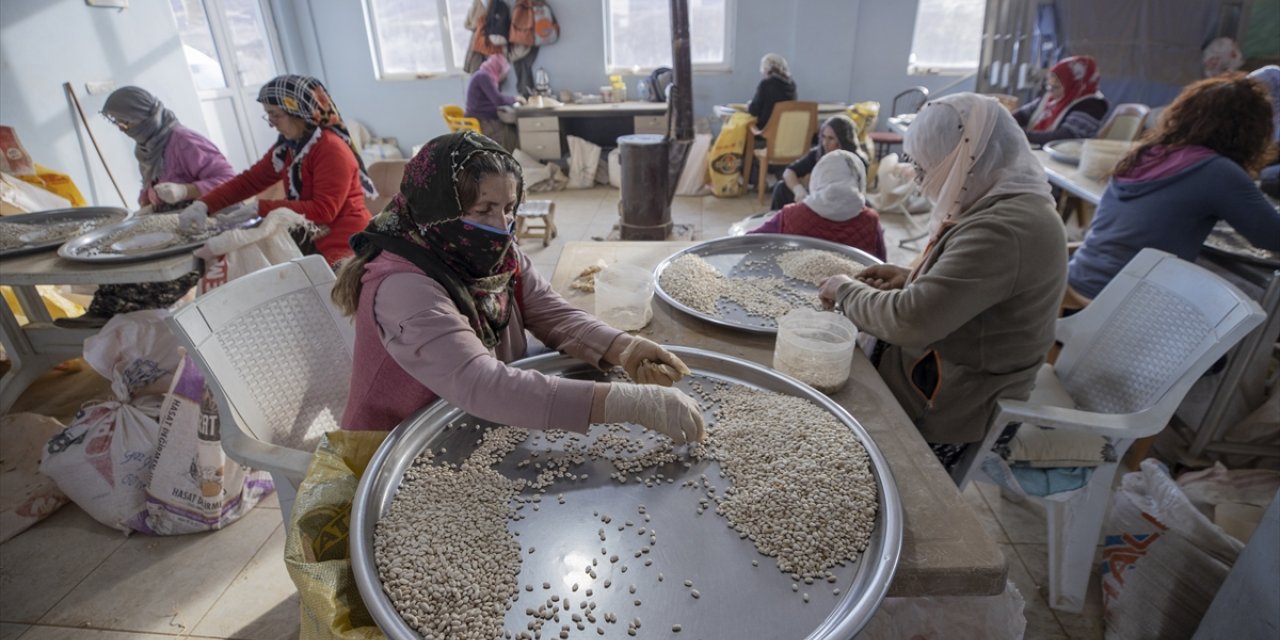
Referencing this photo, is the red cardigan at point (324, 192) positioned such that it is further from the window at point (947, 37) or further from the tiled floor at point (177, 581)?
the window at point (947, 37)

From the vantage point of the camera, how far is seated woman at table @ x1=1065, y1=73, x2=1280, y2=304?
6.66 ft

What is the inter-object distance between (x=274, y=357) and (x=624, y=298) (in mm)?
864

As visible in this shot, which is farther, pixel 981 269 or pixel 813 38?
pixel 813 38

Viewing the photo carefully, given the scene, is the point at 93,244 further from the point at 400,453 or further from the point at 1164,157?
the point at 1164,157

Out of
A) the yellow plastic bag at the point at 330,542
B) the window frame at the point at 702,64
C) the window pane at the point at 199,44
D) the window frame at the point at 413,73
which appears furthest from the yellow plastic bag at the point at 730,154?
the yellow plastic bag at the point at 330,542

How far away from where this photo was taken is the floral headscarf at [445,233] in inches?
45.3

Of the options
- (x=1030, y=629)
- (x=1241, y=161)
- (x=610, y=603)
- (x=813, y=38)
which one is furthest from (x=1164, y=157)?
(x=813, y=38)

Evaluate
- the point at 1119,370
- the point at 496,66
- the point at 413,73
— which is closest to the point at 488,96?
the point at 496,66

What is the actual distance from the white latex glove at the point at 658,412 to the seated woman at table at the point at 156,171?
248 cm

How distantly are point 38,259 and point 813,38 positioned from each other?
6.98 m

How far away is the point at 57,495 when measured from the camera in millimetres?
2188

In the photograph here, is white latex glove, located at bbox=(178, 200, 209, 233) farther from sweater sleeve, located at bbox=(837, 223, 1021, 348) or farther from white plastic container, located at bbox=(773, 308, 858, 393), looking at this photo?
sweater sleeve, located at bbox=(837, 223, 1021, 348)

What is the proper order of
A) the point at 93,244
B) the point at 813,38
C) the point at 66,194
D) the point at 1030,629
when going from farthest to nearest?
the point at 813,38 → the point at 66,194 → the point at 93,244 → the point at 1030,629

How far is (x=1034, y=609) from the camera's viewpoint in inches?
69.2
